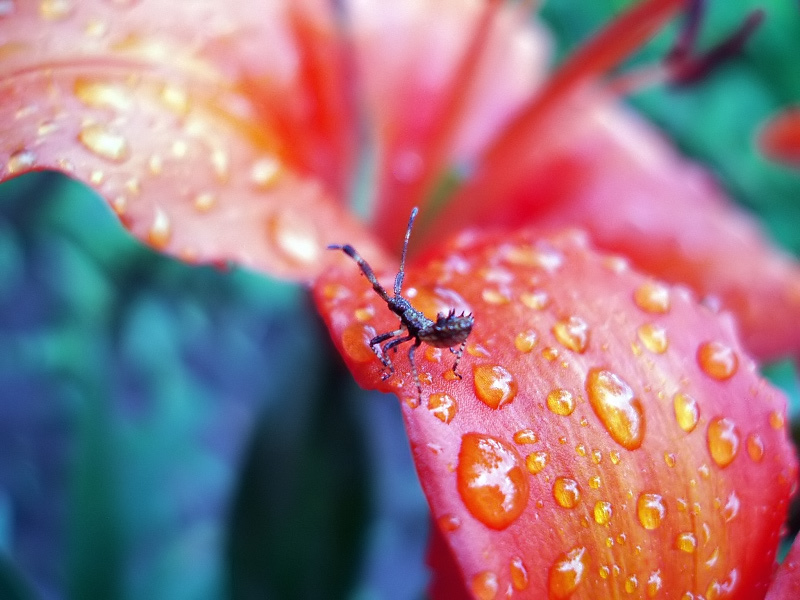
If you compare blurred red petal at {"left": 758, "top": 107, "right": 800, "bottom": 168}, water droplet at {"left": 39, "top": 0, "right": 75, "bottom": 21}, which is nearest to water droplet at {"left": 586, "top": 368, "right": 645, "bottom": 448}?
water droplet at {"left": 39, "top": 0, "right": 75, "bottom": 21}

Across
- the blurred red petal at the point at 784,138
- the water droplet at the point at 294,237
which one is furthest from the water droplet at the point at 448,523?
the blurred red petal at the point at 784,138

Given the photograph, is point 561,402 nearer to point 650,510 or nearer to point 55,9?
point 650,510

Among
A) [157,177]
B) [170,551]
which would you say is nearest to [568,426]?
[157,177]

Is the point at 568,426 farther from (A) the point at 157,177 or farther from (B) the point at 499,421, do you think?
(A) the point at 157,177

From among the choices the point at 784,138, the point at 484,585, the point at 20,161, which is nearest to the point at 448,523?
the point at 484,585

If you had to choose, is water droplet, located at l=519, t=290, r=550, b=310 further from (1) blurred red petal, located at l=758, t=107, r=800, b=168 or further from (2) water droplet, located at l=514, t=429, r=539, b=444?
(1) blurred red petal, located at l=758, t=107, r=800, b=168
